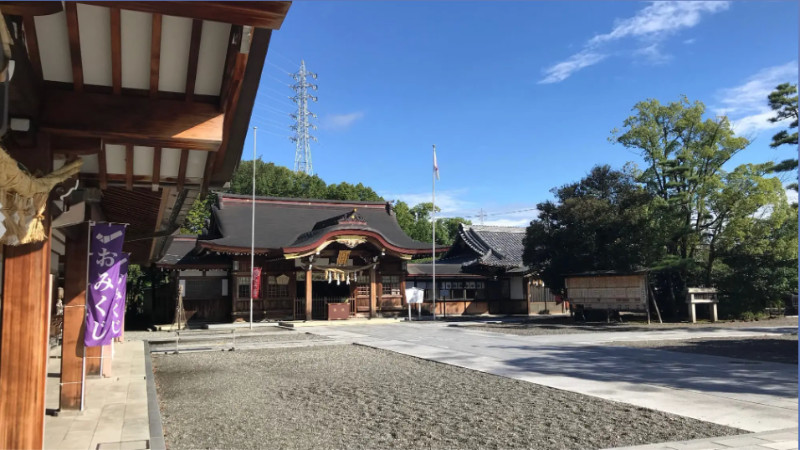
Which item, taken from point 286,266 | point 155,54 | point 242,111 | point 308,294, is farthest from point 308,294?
point 155,54

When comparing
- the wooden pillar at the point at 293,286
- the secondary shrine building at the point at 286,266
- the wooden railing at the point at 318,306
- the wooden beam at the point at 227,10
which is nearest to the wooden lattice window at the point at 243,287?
the secondary shrine building at the point at 286,266

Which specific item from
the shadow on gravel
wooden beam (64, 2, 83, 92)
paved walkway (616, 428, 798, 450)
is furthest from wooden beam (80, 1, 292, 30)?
the shadow on gravel

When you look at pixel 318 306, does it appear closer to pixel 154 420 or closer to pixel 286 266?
pixel 286 266

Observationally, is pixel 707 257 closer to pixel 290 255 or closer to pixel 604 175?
pixel 604 175

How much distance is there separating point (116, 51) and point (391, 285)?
23.7 meters

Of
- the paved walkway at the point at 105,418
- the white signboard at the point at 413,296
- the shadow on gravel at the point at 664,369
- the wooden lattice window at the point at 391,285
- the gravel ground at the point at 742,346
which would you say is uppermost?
the wooden lattice window at the point at 391,285

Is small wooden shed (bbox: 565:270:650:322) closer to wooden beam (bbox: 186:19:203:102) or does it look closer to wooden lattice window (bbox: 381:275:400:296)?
wooden lattice window (bbox: 381:275:400:296)

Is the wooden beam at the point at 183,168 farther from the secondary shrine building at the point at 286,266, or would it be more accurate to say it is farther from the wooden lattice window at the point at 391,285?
the wooden lattice window at the point at 391,285

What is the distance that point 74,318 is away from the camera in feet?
24.2

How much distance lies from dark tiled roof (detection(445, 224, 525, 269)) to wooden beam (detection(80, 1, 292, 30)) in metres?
26.1

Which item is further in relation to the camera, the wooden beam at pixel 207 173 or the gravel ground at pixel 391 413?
the gravel ground at pixel 391 413

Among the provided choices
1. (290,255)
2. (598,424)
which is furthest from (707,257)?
(598,424)

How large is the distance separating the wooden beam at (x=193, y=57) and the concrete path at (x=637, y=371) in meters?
6.08

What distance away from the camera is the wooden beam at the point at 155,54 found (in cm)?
289
